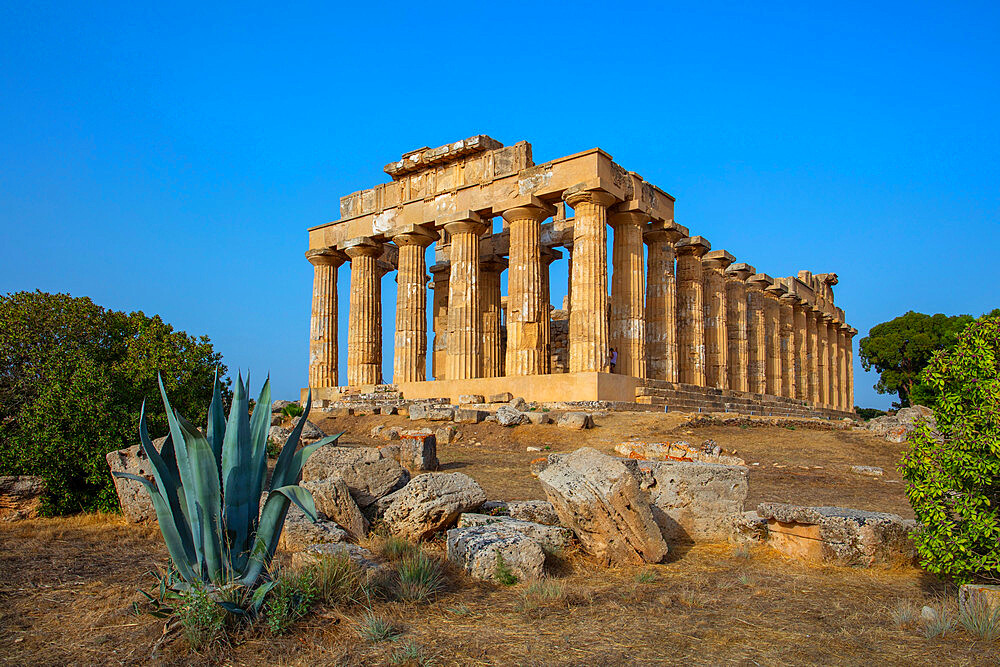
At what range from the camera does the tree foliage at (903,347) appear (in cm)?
4803

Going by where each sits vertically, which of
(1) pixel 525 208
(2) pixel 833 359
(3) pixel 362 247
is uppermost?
(1) pixel 525 208

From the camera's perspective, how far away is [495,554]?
5973 millimetres

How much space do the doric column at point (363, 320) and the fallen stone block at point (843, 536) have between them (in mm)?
22093

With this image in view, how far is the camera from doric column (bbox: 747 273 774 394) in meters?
33.1

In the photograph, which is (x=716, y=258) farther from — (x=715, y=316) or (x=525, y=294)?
(x=525, y=294)

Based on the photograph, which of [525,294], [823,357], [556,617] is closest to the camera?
[556,617]

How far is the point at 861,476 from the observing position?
518 inches

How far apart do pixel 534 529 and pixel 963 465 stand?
350cm

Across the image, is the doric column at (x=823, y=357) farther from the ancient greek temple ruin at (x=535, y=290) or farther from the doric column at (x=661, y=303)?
the doric column at (x=661, y=303)

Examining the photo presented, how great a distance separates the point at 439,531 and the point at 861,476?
30.6 feet

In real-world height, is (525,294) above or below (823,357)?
above

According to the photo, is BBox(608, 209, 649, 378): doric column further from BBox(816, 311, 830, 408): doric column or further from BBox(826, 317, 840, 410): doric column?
BBox(826, 317, 840, 410): doric column

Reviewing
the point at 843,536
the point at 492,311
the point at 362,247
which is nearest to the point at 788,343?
the point at 492,311


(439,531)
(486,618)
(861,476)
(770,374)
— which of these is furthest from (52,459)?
(770,374)
